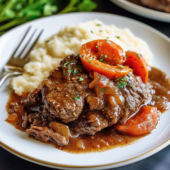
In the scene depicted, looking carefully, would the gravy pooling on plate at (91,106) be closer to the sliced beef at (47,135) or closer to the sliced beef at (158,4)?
the sliced beef at (47,135)

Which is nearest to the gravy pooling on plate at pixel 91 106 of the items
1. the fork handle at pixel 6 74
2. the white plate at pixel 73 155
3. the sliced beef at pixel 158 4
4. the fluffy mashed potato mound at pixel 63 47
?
the white plate at pixel 73 155

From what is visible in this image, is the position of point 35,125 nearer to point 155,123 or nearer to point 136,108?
point 136,108

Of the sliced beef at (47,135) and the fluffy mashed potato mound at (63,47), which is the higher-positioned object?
the fluffy mashed potato mound at (63,47)

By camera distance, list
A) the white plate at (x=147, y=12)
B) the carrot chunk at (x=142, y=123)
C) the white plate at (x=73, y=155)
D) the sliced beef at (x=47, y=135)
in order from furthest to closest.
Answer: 1. the white plate at (x=147, y=12)
2. the carrot chunk at (x=142, y=123)
3. the sliced beef at (x=47, y=135)
4. the white plate at (x=73, y=155)

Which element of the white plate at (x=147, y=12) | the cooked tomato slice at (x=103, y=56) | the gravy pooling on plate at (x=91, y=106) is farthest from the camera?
the white plate at (x=147, y=12)

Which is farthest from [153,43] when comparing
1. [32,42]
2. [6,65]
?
[6,65]

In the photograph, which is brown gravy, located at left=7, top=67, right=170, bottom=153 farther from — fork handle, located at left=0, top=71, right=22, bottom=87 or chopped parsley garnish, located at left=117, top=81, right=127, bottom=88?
chopped parsley garnish, located at left=117, top=81, right=127, bottom=88

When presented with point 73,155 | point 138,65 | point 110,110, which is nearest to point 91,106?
point 110,110
